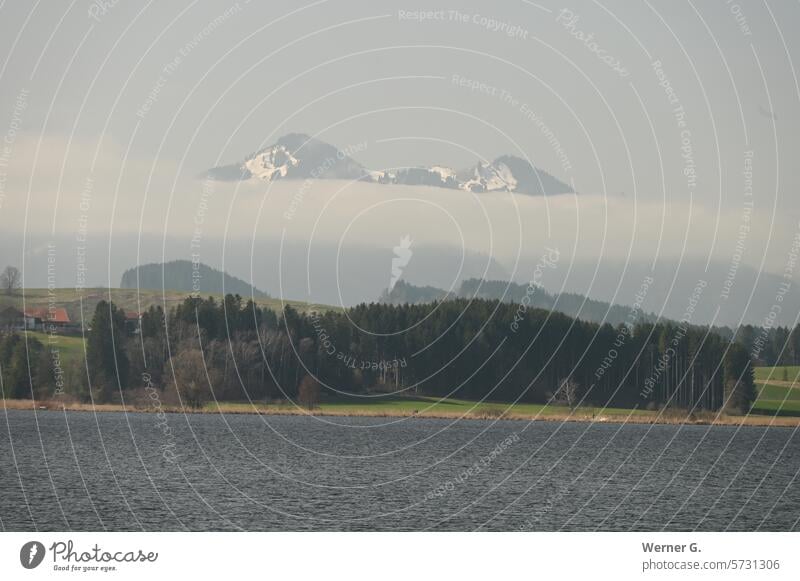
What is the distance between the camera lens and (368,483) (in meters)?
104

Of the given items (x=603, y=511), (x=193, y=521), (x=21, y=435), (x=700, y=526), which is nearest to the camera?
(x=193, y=521)

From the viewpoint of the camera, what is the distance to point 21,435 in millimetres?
152375

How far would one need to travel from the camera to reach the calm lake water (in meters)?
80.0

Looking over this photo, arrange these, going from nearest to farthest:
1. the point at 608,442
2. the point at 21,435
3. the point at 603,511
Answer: the point at 603,511, the point at 21,435, the point at 608,442

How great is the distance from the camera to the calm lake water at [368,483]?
8000cm

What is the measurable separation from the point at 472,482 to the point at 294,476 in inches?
601

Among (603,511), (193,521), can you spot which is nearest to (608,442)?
(603,511)
